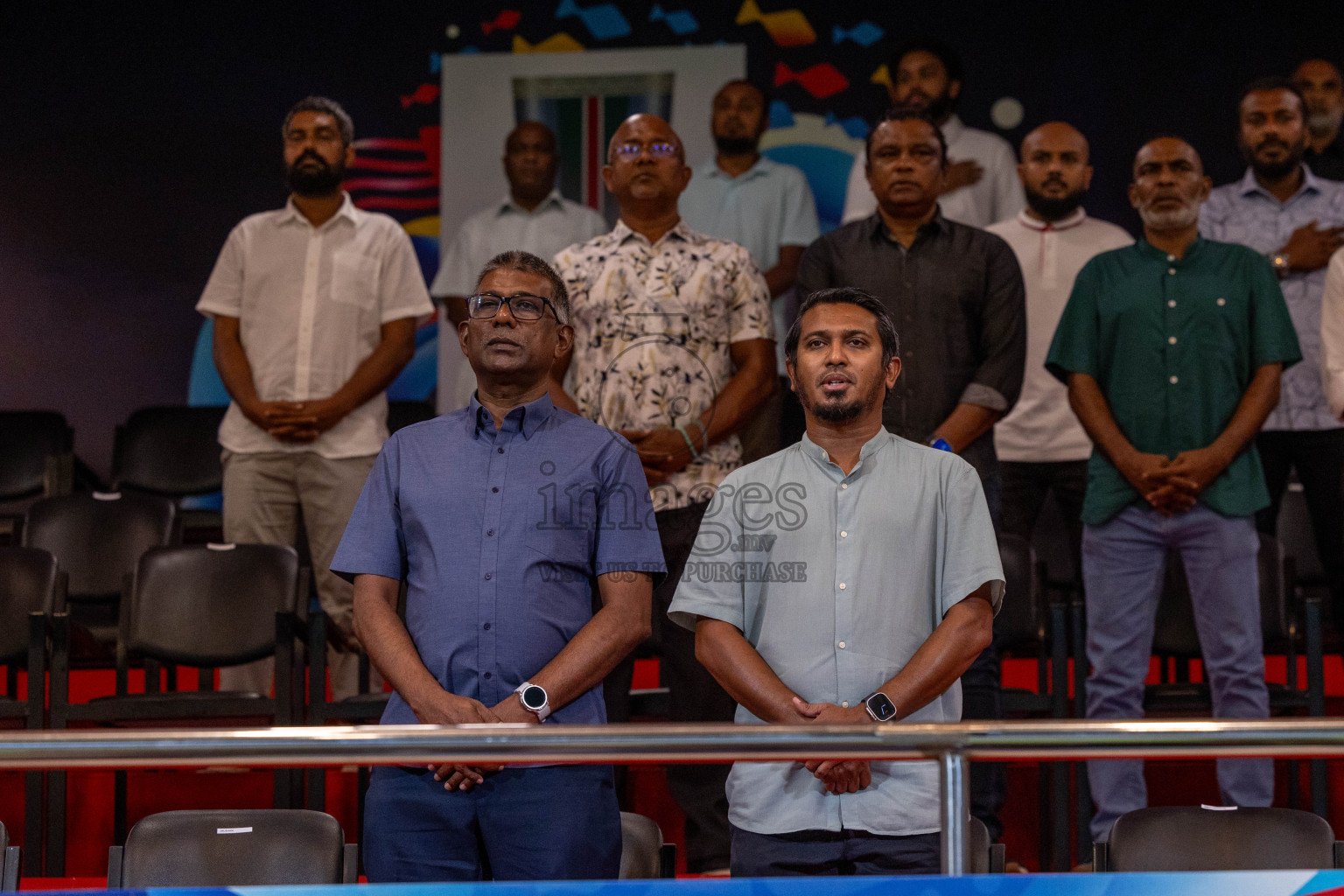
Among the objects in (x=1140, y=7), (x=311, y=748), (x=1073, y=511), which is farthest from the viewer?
(x=1140, y=7)

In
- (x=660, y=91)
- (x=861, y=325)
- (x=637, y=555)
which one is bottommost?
(x=637, y=555)

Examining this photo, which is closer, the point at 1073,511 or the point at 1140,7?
the point at 1073,511

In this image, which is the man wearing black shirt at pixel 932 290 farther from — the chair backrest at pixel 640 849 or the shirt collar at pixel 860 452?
the chair backrest at pixel 640 849

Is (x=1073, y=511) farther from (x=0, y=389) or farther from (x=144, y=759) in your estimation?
(x=0, y=389)

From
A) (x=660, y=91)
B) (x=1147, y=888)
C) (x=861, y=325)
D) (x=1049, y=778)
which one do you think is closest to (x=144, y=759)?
(x=1147, y=888)

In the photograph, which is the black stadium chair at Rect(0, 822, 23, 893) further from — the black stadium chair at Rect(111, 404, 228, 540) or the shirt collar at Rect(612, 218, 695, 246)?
the black stadium chair at Rect(111, 404, 228, 540)

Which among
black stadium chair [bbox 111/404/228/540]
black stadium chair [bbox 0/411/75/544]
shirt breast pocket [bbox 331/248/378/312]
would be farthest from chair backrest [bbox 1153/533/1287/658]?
black stadium chair [bbox 0/411/75/544]

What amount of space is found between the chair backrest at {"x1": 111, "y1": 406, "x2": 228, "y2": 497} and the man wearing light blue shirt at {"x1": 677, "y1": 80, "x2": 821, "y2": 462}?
2158 millimetres

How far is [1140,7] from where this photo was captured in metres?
6.28

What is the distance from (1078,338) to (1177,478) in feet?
1.59

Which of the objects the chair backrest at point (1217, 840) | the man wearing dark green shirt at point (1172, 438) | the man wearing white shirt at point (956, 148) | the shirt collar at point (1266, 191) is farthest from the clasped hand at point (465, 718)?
the shirt collar at point (1266, 191)

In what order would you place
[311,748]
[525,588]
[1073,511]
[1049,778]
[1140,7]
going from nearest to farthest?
1. [311,748]
2. [525,588]
3. [1049,778]
4. [1073,511]
5. [1140,7]

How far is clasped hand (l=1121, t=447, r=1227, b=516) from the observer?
3625 millimetres

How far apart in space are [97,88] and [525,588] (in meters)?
5.03
